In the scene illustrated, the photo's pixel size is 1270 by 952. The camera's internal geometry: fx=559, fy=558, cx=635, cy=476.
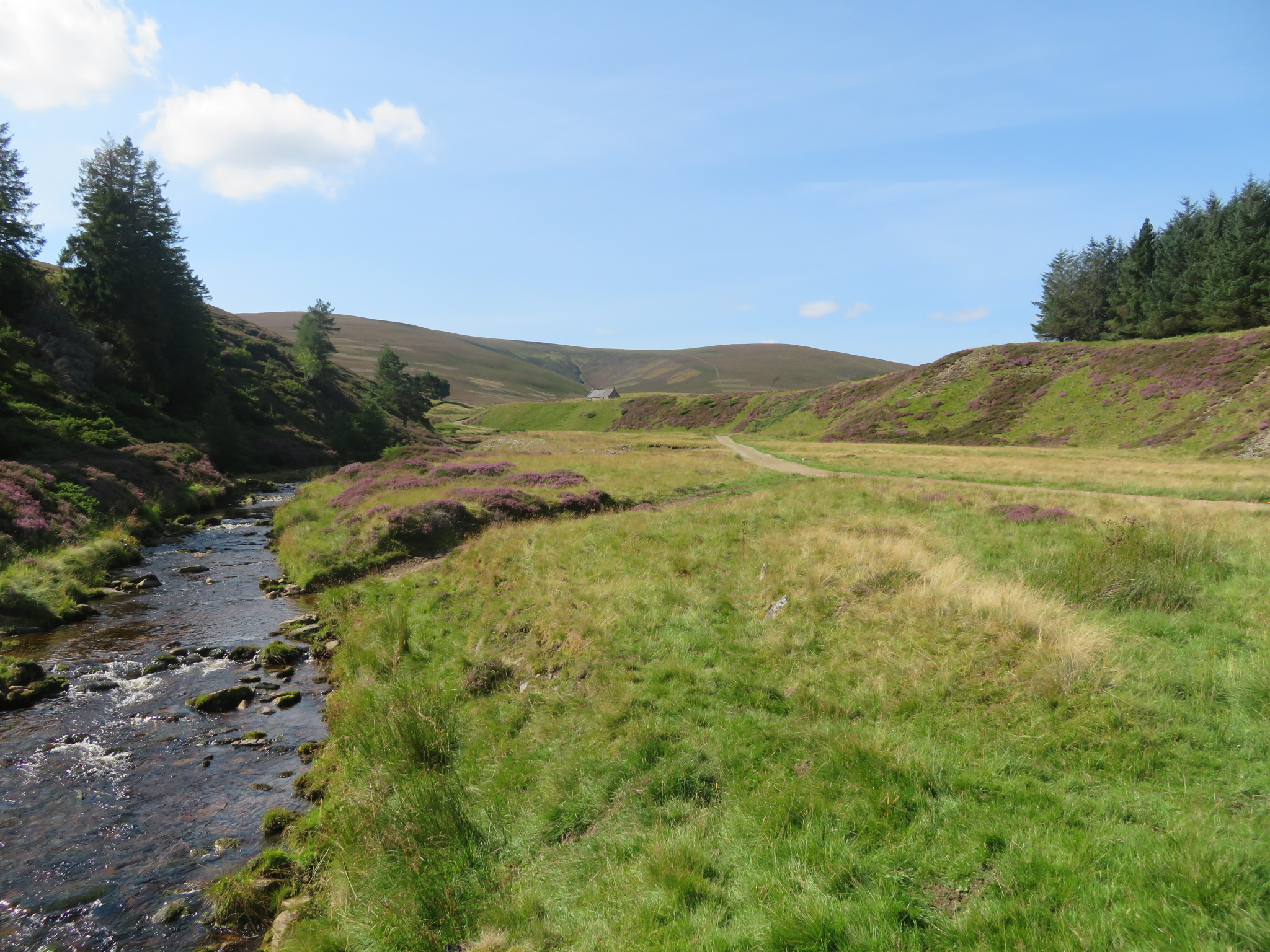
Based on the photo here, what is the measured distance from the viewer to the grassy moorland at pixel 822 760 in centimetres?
500

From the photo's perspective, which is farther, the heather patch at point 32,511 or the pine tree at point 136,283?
the pine tree at point 136,283

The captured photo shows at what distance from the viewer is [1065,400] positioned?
66.6m

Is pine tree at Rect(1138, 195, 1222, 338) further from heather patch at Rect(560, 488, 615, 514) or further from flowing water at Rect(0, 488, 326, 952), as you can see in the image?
flowing water at Rect(0, 488, 326, 952)

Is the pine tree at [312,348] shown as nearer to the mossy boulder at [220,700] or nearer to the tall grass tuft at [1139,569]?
the mossy boulder at [220,700]

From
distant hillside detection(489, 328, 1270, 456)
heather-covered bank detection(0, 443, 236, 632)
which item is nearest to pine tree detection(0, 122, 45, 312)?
heather-covered bank detection(0, 443, 236, 632)

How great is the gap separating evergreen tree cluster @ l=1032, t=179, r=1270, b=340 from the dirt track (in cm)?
6396

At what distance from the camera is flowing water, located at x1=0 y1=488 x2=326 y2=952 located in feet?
24.5

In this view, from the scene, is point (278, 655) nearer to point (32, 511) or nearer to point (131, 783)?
point (131, 783)

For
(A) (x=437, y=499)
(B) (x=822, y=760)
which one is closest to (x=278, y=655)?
(A) (x=437, y=499)

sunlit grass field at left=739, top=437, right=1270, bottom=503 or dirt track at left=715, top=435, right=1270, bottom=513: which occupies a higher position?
sunlit grass field at left=739, top=437, right=1270, bottom=503

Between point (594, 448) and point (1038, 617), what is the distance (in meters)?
54.3

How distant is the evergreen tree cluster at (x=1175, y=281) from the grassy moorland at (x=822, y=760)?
269ft

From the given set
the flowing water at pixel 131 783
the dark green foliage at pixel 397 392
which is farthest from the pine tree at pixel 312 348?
the flowing water at pixel 131 783

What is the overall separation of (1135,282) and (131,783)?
393 ft
